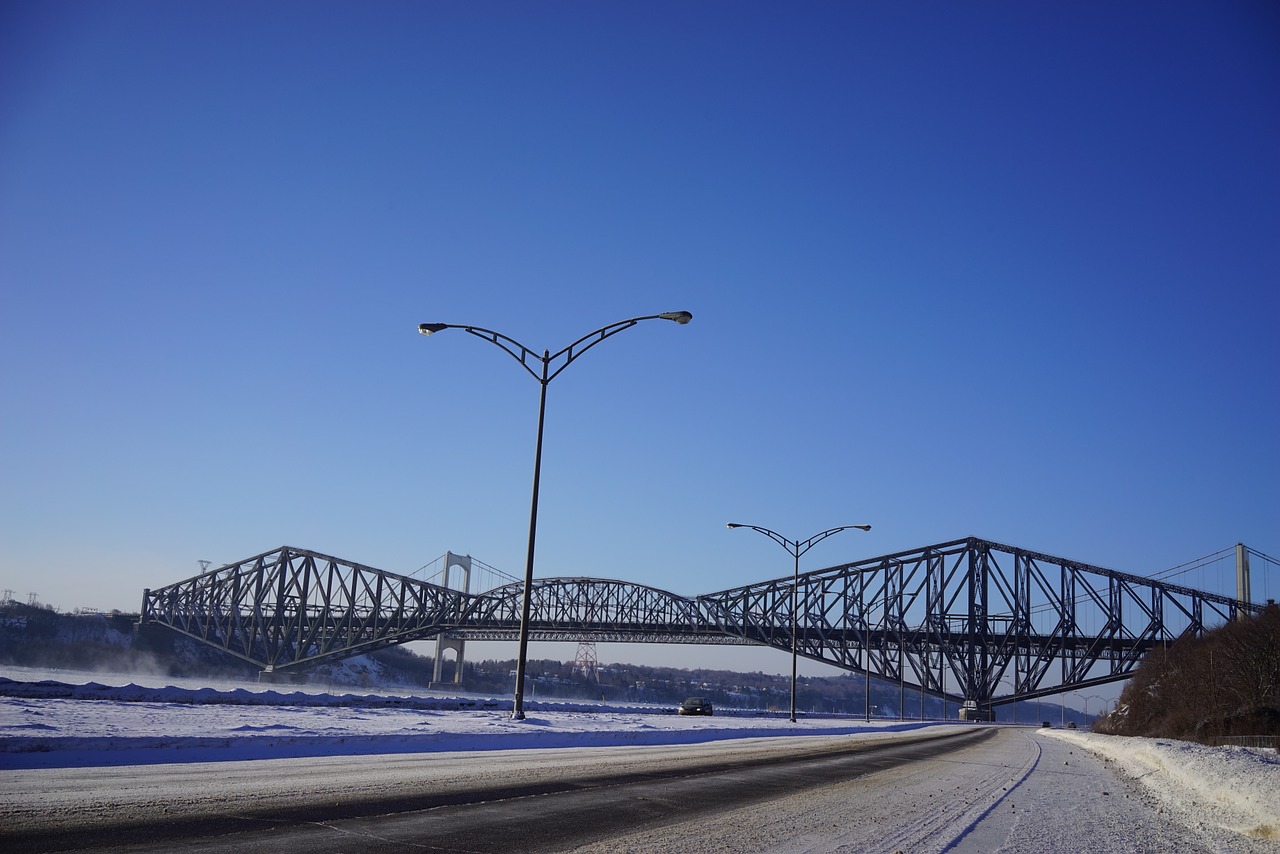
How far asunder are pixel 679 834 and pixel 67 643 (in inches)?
7815

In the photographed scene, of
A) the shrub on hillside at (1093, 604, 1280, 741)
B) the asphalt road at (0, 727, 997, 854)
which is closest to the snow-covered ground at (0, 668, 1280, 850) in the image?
the asphalt road at (0, 727, 997, 854)

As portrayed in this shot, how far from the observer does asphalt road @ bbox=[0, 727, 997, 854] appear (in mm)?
7887

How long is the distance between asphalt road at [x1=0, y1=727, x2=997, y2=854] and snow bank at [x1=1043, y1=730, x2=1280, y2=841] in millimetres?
5789

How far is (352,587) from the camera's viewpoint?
18375cm

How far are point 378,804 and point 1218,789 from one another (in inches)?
549

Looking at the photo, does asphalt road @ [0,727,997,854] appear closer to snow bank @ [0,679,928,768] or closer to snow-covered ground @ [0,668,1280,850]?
snow bank @ [0,679,928,768]

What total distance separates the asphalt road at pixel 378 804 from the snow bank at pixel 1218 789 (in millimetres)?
5789

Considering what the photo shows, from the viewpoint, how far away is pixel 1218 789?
1586 centimetres

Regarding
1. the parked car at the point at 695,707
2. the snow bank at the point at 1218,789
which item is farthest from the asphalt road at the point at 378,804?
the parked car at the point at 695,707

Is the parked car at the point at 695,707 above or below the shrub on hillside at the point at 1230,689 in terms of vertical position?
below

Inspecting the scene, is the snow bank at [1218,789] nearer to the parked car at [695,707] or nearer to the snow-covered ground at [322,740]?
the snow-covered ground at [322,740]

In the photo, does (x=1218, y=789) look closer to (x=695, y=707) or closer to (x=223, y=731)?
(x=223, y=731)

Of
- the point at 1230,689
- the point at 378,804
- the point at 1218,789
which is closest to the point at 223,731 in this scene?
the point at 378,804

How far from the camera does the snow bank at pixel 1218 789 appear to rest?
40.9 feet
